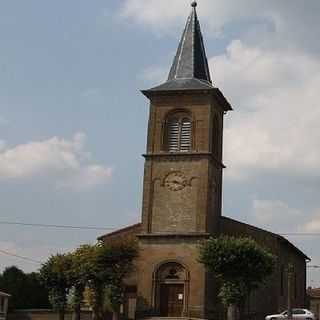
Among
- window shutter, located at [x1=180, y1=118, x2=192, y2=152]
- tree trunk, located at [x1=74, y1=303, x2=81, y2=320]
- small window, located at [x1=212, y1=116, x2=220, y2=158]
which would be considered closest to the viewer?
tree trunk, located at [x1=74, y1=303, x2=81, y2=320]

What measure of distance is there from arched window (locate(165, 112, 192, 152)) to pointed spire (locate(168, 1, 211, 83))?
3429 millimetres

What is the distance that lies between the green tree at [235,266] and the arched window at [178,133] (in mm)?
9055

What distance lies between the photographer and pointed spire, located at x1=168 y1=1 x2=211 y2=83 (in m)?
54.1

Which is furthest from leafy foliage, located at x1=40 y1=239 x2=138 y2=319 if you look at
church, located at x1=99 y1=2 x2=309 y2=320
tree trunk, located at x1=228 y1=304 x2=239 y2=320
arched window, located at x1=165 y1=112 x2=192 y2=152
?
arched window, located at x1=165 y1=112 x2=192 y2=152

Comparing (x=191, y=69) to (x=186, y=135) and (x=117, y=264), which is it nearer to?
(x=186, y=135)

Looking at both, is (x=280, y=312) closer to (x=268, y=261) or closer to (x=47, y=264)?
(x=268, y=261)

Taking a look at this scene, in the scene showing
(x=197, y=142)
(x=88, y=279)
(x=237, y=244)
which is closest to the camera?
(x=237, y=244)

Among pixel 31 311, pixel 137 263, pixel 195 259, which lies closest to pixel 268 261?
pixel 195 259

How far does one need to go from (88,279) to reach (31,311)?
24.2 ft

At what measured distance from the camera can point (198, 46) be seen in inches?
2176

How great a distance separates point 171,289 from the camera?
162 feet

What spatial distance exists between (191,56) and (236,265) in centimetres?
1766

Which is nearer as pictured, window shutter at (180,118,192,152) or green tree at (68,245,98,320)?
green tree at (68,245,98,320)

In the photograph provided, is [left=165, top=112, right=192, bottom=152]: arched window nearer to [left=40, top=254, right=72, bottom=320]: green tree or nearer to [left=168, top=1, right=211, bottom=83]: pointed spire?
[left=168, top=1, right=211, bottom=83]: pointed spire
